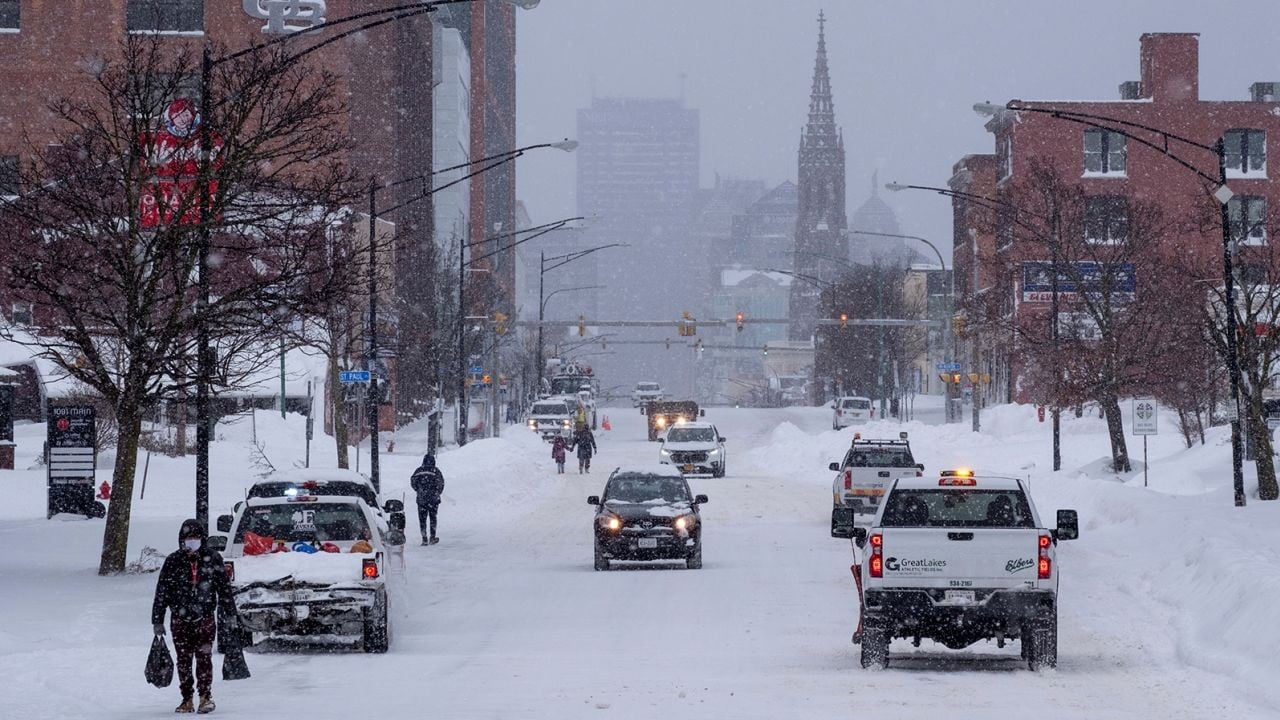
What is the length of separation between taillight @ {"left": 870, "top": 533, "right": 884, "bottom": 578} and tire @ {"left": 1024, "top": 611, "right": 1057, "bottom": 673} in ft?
4.40

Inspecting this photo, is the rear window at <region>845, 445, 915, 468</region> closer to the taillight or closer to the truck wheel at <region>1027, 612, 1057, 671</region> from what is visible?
the truck wheel at <region>1027, 612, 1057, 671</region>

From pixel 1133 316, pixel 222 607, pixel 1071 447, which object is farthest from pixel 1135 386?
pixel 222 607

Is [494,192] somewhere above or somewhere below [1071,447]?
above

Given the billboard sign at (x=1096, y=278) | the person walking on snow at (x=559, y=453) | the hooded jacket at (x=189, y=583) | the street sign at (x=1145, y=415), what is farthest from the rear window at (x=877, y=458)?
the person walking on snow at (x=559, y=453)

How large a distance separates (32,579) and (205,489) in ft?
8.01

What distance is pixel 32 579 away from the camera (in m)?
24.5

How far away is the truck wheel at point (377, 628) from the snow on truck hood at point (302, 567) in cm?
33

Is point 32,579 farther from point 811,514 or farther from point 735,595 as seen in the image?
point 811,514

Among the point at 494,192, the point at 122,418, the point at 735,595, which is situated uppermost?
the point at 494,192

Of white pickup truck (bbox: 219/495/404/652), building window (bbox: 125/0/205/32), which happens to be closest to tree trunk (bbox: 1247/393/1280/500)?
white pickup truck (bbox: 219/495/404/652)

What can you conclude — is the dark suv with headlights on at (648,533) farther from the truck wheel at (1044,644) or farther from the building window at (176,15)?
the building window at (176,15)

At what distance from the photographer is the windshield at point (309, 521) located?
1852 centimetres

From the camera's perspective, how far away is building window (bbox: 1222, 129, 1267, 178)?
299 feet

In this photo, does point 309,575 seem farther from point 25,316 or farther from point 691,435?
point 691,435
